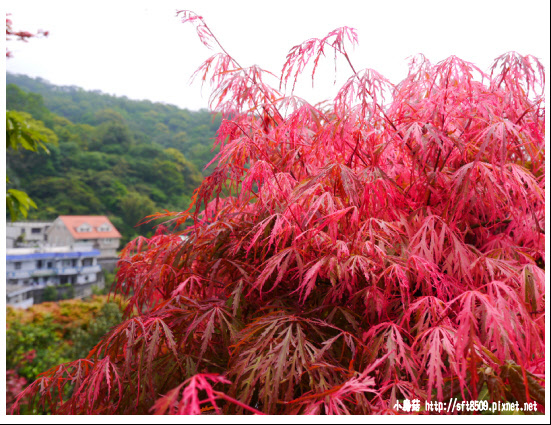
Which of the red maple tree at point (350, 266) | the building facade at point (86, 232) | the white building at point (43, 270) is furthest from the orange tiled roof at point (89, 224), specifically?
the red maple tree at point (350, 266)

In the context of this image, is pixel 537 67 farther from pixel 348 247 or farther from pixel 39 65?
pixel 39 65

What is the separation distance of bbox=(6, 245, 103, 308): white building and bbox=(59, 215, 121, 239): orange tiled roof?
136mm

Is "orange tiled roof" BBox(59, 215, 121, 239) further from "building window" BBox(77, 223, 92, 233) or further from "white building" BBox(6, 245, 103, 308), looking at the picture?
"white building" BBox(6, 245, 103, 308)

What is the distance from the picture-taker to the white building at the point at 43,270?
9.80 feet

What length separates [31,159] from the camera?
10.5 ft

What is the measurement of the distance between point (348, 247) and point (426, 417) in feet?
0.90

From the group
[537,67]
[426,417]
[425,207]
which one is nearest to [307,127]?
[425,207]

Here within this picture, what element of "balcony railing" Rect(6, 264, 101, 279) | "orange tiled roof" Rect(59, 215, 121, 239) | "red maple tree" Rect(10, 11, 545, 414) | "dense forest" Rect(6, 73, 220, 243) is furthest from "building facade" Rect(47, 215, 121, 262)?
"red maple tree" Rect(10, 11, 545, 414)

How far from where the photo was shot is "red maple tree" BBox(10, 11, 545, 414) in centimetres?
52

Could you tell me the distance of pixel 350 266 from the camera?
0.61 m

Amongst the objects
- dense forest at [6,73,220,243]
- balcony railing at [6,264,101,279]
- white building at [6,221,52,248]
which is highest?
dense forest at [6,73,220,243]

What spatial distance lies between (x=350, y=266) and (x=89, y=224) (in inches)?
118

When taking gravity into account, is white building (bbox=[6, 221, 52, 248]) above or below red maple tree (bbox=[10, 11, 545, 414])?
above

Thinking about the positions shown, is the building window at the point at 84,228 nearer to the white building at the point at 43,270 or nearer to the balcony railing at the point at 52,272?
the white building at the point at 43,270
